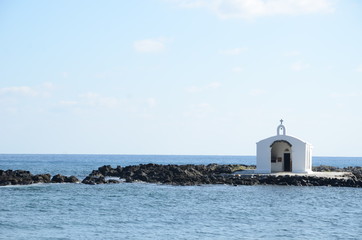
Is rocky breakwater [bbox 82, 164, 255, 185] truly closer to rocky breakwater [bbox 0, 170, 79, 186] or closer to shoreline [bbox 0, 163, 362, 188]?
shoreline [bbox 0, 163, 362, 188]

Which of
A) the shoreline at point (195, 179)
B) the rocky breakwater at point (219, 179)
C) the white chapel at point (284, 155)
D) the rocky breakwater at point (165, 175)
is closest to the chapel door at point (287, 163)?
the white chapel at point (284, 155)

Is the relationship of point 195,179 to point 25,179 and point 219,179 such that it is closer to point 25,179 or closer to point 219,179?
point 219,179

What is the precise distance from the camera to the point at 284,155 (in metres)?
50.9

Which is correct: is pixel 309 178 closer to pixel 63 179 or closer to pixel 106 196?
pixel 106 196

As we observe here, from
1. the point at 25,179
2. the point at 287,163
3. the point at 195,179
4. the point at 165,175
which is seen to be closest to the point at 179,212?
the point at 195,179

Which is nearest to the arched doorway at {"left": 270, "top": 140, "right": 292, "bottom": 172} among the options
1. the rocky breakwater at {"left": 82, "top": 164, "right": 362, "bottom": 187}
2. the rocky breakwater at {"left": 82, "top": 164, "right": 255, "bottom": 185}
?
the rocky breakwater at {"left": 82, "top": 164, "right": 362, "bottom": 187}

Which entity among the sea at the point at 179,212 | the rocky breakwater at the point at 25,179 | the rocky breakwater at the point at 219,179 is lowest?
the sea at the point at 179,212

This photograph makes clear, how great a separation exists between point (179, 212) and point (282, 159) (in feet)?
70.0

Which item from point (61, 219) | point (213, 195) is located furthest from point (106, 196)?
point (61, 219)

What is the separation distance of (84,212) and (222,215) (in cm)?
737

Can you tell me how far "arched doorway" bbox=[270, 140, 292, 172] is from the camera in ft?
165

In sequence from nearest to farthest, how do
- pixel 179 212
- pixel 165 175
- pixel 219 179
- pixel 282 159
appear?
pixel 179 212
pixel 219 179
pixel 165 175
pixel 282 159

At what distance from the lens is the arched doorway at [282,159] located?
50.4 meters

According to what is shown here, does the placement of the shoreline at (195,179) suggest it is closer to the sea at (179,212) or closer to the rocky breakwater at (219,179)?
the rocky breakwater at (219,179)
